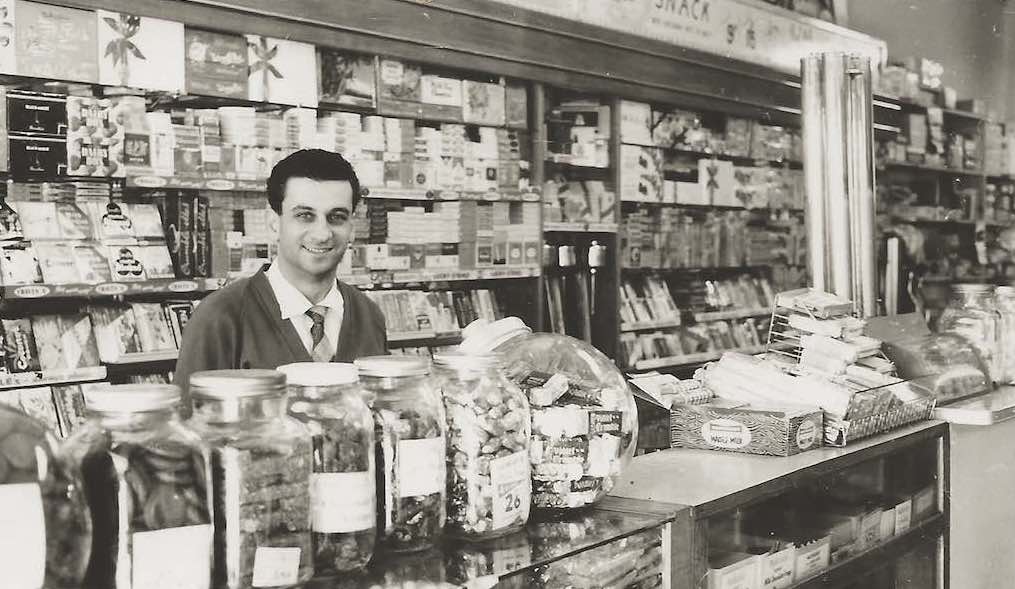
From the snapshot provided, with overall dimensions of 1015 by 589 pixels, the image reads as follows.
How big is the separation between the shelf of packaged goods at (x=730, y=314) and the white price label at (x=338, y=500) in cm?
531

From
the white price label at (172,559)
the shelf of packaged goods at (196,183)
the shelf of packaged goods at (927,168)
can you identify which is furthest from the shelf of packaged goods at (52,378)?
the shelf of packaged goods at (927,168)

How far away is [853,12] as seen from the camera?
8438 millimetres

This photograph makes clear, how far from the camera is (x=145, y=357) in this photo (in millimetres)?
3807

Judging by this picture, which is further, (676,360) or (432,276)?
(676,360)

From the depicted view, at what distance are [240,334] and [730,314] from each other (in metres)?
4.58

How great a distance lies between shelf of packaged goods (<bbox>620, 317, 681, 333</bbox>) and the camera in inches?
234

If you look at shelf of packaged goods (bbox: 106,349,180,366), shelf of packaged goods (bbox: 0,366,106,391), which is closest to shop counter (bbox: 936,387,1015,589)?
shelf of packaged goods (bbox: 106,349,180,366)

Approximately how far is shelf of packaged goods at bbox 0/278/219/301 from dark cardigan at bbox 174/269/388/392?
957 mm

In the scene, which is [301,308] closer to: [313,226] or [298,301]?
[298,301]

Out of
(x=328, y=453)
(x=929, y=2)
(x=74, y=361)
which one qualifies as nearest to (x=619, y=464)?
(x=328, y=453)

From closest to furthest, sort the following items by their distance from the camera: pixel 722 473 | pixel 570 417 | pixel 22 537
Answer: pixel 22 537 < pixel 570 417 < pixel 722 473

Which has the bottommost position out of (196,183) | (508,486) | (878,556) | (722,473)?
(878,556)

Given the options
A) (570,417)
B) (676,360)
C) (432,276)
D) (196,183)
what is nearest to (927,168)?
(676,360)

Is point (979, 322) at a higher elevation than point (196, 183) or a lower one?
lower
